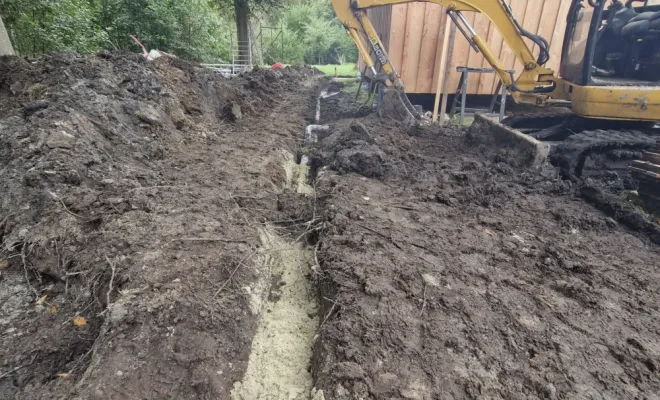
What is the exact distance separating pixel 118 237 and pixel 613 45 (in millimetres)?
6502

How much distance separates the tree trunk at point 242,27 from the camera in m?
17.0

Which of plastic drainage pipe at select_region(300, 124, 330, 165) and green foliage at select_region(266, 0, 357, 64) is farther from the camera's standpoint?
green foliage at select_region(266, 0, 357, 64)

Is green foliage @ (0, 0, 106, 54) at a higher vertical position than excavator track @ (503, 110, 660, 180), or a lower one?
higher

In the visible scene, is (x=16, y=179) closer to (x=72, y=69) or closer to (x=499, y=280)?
(x=72, y=69)

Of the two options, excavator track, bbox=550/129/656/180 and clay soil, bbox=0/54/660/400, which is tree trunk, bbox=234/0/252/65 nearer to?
clay soil, bbox=0/54/660/400

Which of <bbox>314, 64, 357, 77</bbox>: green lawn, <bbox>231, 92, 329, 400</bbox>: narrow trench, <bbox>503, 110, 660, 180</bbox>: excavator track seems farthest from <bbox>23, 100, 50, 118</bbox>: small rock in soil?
<bbox>314, 64, 357, 77</bbox>: green lawn

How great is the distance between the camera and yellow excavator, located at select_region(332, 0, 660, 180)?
4195 mm

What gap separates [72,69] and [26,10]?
4899mm

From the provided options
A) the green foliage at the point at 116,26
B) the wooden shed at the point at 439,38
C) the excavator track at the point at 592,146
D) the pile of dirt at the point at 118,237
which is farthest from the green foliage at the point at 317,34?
the excavator track at the point at 592,146

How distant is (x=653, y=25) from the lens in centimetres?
417

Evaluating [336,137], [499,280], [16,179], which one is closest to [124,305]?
[16,179]

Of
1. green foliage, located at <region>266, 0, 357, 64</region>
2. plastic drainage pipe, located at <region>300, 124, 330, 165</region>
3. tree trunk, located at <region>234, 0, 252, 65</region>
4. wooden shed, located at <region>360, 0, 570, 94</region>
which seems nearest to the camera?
plastic drainage pipe, located at <region>300, 124, 330, 165</region>

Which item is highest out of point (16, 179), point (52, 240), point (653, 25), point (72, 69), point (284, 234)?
point (653, 25)

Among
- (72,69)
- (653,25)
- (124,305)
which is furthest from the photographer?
(72,69)
